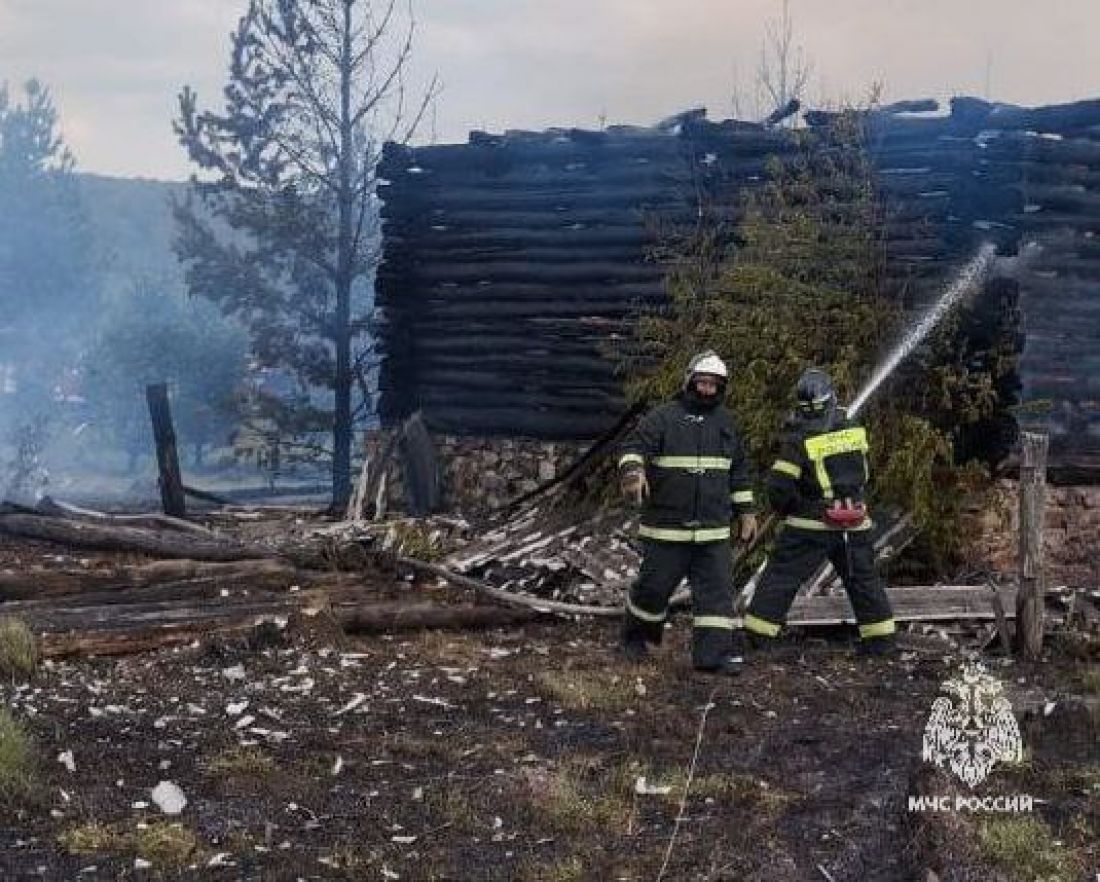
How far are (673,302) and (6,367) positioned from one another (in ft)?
91.2

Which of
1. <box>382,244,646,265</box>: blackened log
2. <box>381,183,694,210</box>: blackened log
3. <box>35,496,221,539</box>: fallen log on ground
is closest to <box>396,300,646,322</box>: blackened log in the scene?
<box>382,244,646,265</box>: blackened log

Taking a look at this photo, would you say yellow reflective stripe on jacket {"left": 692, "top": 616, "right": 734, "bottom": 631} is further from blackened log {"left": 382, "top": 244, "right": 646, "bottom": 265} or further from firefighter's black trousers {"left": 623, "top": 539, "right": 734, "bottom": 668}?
blackened log {"left": 382, "top": 244, "right": 646, "bottom": 265}

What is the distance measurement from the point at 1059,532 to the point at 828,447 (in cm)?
345

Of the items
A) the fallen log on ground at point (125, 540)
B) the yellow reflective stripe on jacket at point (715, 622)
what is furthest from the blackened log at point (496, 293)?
the yellow reflective stripe on jacket at point (715, 622)

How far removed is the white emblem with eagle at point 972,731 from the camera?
665cm

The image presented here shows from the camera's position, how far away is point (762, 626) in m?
9.18

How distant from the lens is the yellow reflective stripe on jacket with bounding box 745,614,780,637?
30.1 feet

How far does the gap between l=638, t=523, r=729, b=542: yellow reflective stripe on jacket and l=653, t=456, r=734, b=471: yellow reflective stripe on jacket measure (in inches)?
15.1

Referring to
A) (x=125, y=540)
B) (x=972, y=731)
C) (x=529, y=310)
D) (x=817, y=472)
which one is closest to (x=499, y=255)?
(x=529, y=310)

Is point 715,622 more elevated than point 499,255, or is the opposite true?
point 499,255

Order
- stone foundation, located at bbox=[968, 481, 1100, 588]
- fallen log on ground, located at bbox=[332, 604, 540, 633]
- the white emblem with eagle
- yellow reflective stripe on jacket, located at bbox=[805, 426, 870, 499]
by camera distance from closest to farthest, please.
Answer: the white emblem with eagle → yellow reflective stripe on jacket, located at bbox=[805, 426, 870, 499] → fallen log on ground, located at bbox=[332, 604, 540, 633] → stone foundation, located at bbox=[968, 481, 1100, 588]

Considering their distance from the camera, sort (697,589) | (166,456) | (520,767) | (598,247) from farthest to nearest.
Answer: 1. (166,456)
2. (598,247)
3. (697,589)
4. (520,767)

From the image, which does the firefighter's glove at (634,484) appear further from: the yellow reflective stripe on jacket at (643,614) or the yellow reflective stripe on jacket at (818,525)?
the yellow reflective stripe on jacket at (818,525)

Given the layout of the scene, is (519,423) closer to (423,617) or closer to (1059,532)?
(423,617)
